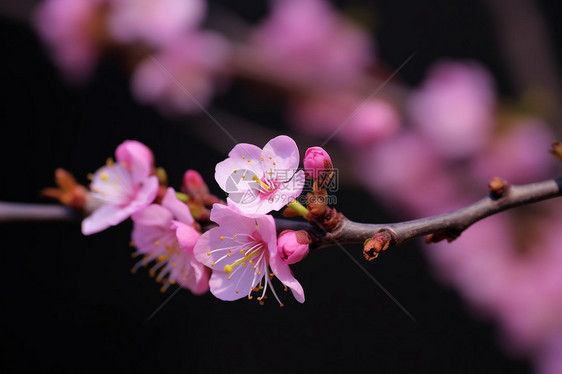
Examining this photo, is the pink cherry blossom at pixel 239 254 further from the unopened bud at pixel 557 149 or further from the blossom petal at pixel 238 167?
the unopened bud at pixel 557 149

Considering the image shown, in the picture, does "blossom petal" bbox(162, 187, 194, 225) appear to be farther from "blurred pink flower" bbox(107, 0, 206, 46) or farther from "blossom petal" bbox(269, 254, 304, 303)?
"blurred pink flower" bbox(107, 0, 206, 46)

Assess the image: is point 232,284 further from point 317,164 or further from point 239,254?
point 317,164

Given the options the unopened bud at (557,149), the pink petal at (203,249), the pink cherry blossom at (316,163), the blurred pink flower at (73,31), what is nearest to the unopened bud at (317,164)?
the pink cherry blossom at (316,163)

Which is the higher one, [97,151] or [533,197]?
[533,197]

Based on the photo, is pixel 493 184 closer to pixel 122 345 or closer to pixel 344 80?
pixel 344 80

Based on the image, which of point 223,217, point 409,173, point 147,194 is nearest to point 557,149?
point 223,217

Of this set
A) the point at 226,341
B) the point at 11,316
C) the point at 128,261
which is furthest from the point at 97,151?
the point at 226,341

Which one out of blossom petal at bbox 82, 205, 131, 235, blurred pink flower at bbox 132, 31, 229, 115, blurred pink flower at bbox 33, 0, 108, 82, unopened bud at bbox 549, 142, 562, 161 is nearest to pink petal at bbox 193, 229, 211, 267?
blossom petal at bbox 82, 205, 131, 235
